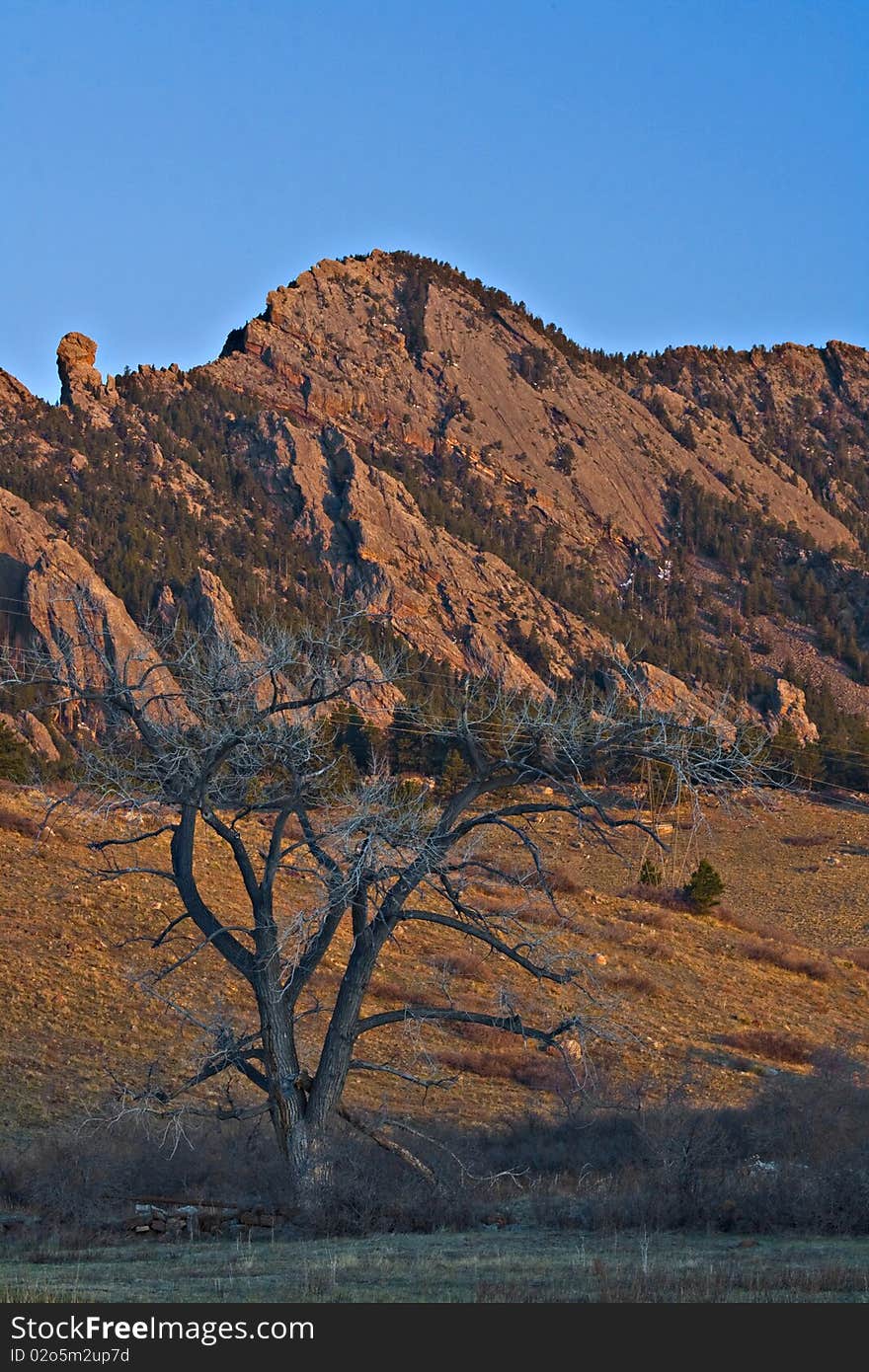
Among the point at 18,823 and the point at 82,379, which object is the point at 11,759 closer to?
the point at 18,823

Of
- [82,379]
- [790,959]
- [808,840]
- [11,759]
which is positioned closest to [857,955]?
[790,959]

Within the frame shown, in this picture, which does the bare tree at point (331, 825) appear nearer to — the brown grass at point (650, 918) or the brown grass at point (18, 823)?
the brown grass at point (18, 823)

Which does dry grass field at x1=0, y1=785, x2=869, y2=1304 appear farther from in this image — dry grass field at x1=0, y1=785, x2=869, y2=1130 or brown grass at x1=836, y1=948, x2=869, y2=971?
brown grass at x1=836, y1=948, x2=869, y2=971

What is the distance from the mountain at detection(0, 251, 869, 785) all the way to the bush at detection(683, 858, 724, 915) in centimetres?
3223

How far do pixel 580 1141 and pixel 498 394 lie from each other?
15274 cm

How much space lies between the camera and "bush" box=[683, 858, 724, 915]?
1729 inches

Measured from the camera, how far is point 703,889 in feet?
144

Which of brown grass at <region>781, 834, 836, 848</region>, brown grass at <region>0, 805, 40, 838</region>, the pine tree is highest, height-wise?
the pine tree

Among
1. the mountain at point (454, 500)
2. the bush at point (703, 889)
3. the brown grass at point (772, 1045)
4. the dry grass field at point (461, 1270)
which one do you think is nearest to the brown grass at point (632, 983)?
the brown grass at point (772, 1045)

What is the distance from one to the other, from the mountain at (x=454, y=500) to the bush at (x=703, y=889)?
32.2 metres

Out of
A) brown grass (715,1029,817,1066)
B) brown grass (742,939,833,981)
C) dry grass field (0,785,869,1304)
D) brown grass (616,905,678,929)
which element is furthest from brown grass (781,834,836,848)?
brown grass (715,1029,817,1066)

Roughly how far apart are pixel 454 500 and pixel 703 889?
329 ft

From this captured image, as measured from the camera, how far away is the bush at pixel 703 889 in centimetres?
4391

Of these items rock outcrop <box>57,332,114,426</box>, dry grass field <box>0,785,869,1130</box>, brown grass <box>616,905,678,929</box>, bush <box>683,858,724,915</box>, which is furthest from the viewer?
rock outcrop <box>57,332,114,426</box>
